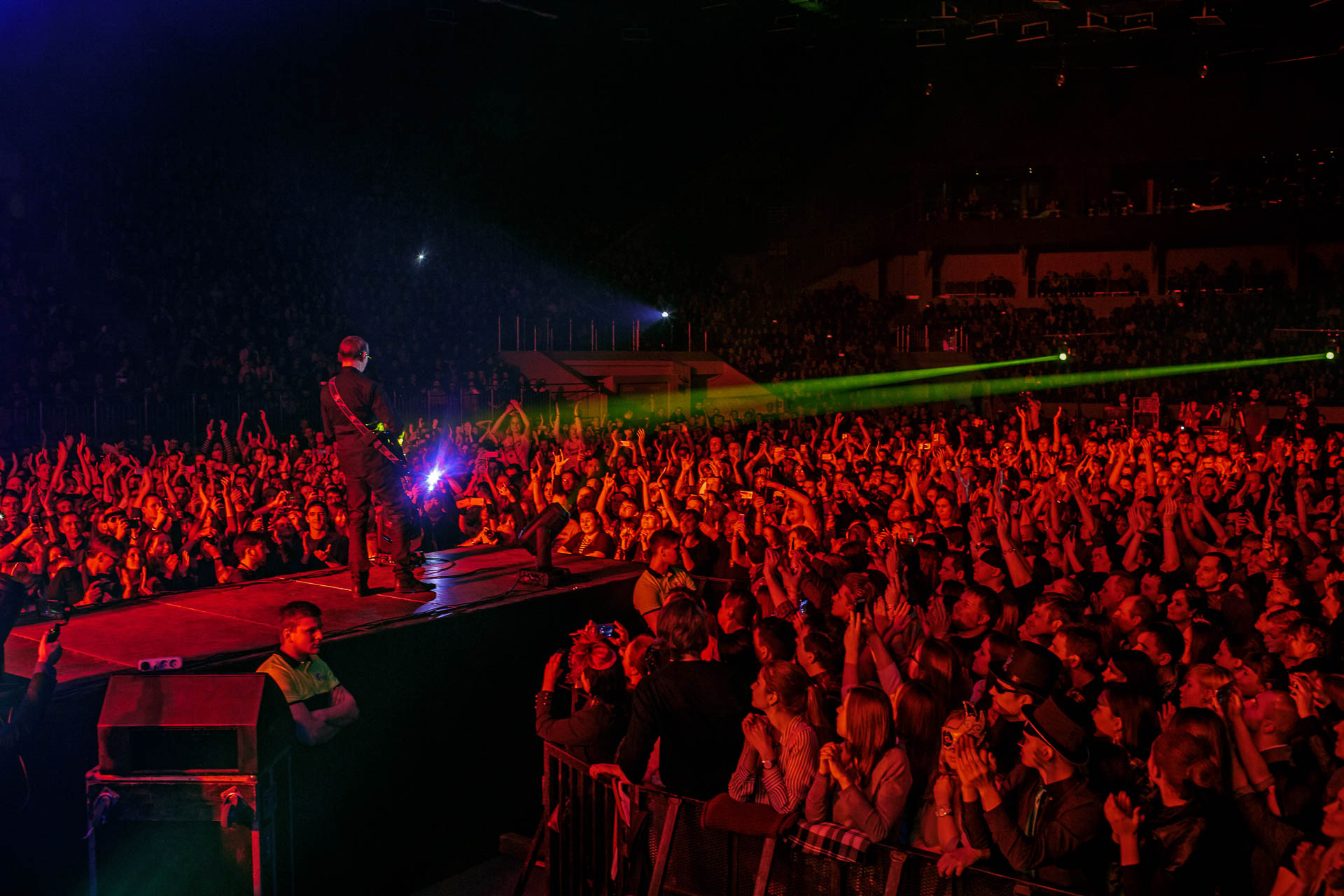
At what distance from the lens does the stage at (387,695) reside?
4.26 metres

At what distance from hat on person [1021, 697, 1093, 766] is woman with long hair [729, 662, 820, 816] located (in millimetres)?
660

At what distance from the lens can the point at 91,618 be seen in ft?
18.4

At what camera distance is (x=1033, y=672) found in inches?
128

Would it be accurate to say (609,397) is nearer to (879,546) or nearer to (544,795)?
(879,546)

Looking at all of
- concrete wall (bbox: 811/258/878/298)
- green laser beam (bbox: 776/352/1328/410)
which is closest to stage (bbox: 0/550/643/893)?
green laser beam (bbox: 776/352/1328/410)

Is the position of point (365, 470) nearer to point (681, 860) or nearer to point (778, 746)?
point (681, 860)

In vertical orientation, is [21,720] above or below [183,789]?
above

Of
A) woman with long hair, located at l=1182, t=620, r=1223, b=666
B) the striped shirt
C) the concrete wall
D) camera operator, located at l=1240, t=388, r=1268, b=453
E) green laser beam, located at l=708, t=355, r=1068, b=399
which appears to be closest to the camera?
the striped shirt

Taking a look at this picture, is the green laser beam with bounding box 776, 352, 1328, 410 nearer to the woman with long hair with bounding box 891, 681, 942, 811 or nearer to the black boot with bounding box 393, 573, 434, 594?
the black boot with bounding box 393, 573, 434, 594

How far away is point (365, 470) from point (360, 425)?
10.7 inches

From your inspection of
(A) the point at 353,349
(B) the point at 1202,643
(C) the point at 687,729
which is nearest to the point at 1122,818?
(C) the point at 687,729

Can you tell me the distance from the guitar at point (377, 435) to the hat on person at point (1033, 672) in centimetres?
352

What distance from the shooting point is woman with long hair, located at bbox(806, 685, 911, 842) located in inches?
120

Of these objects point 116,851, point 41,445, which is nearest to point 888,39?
point 41,445
